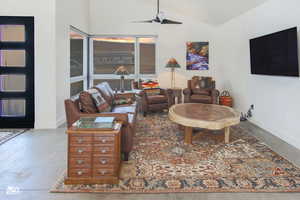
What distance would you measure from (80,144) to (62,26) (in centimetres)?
336

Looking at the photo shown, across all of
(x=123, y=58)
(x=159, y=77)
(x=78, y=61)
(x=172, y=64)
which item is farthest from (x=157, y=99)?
(x=78, y=61)

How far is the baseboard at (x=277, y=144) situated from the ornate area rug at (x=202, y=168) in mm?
129

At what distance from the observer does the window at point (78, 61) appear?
232 inches

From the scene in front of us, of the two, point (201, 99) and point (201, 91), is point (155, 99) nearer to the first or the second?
point (201, 99)

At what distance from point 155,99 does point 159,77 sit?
5.78 ft

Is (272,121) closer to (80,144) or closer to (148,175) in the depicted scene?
(148,175)

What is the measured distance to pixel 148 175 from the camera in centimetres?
250

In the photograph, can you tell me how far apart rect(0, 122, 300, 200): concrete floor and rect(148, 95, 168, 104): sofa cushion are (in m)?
2.21

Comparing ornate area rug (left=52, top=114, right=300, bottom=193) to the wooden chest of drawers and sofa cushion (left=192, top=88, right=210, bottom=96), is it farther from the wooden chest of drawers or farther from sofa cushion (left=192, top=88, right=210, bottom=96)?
sofa cushion (left=192, top=88, right=210, bottom=96)

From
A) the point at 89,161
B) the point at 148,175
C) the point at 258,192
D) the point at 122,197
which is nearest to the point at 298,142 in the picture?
the point at 258,192

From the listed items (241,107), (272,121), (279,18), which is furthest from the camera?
(241,107)

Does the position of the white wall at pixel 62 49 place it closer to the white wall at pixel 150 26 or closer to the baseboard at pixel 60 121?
the baseboard at pixel 60 121

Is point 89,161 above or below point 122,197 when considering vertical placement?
above

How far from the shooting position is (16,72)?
4.38m
